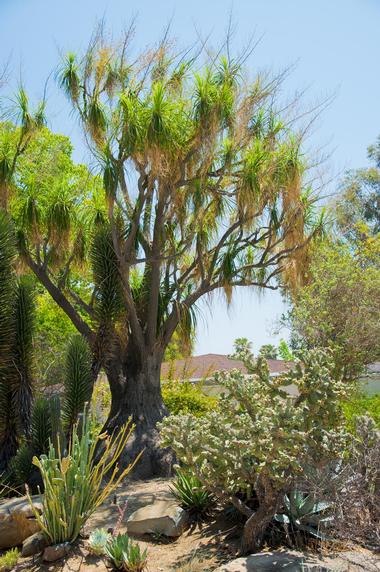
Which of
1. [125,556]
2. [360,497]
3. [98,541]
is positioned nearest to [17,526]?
[98,541]

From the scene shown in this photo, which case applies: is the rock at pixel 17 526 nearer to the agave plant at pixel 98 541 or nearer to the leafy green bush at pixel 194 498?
the agave plant at pixel 98 541

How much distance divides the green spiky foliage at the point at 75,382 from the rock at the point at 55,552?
4001mm

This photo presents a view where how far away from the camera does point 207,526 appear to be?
793cm

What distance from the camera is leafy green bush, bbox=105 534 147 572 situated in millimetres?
6711

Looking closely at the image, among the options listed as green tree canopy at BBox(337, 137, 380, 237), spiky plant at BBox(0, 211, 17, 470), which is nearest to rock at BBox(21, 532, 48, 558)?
spiky plant at BBox(0, 211, 17, 470)

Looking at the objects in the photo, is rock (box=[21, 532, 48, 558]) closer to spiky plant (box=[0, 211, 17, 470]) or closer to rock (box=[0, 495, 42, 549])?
rock (box=[0, 495, 42, 549])

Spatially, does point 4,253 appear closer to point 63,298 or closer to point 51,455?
point 63,298

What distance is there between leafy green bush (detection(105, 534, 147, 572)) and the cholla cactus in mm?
976

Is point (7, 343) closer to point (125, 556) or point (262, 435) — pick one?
point (125, 556)

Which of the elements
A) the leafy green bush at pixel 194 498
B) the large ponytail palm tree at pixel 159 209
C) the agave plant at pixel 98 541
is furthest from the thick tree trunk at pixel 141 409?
the agave plant at pixel 98 541

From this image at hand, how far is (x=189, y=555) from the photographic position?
7.11 m

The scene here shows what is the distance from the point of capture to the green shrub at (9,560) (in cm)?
731

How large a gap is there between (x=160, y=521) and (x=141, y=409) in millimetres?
5833

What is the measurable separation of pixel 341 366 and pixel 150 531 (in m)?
8.82
